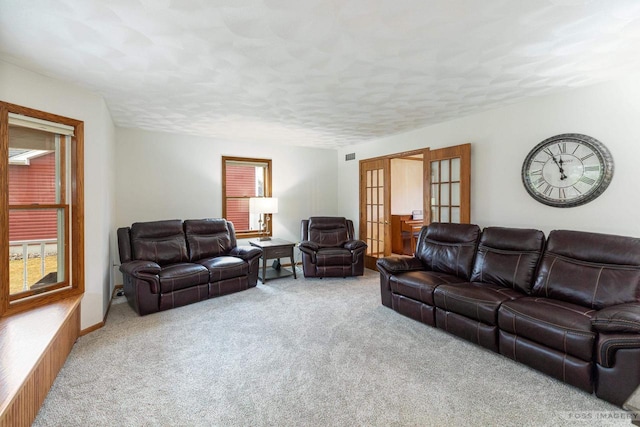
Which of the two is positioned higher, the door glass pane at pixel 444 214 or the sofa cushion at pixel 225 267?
the door glass pane at pixel 444 214

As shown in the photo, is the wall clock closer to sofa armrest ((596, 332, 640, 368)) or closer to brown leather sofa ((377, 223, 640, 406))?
brown leather sofa ((377, 223, 640, 406))

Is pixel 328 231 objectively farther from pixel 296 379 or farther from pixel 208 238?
pixel 296 379

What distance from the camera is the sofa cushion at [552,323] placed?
212 cm

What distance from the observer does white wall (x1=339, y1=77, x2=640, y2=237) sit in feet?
9.46

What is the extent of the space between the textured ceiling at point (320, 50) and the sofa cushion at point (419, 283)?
6.47ft

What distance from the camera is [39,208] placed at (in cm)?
283

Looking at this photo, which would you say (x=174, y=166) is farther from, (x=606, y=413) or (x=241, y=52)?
(x=606, y=413)

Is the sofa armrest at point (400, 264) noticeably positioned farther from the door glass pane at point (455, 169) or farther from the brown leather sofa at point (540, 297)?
the door glass pane at point (455, 169)

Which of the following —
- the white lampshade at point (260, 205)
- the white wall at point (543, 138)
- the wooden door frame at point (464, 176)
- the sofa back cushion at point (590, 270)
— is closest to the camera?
the sofa back cushion at point (590, 270)

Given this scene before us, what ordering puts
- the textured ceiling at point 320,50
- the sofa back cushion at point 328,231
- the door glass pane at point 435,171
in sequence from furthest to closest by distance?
the sofa back cushion at point 328,231 → the door glass pane at point 435,171 → the textured ceiling at point 320,50

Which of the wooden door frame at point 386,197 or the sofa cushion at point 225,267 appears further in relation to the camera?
the wooden door frame at point 386,197

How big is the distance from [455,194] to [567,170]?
130 centimetres

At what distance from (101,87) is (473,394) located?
162 inches

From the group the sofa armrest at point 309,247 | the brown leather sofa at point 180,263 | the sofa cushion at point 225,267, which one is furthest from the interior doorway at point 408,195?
the sofa cushion at point 225,267
